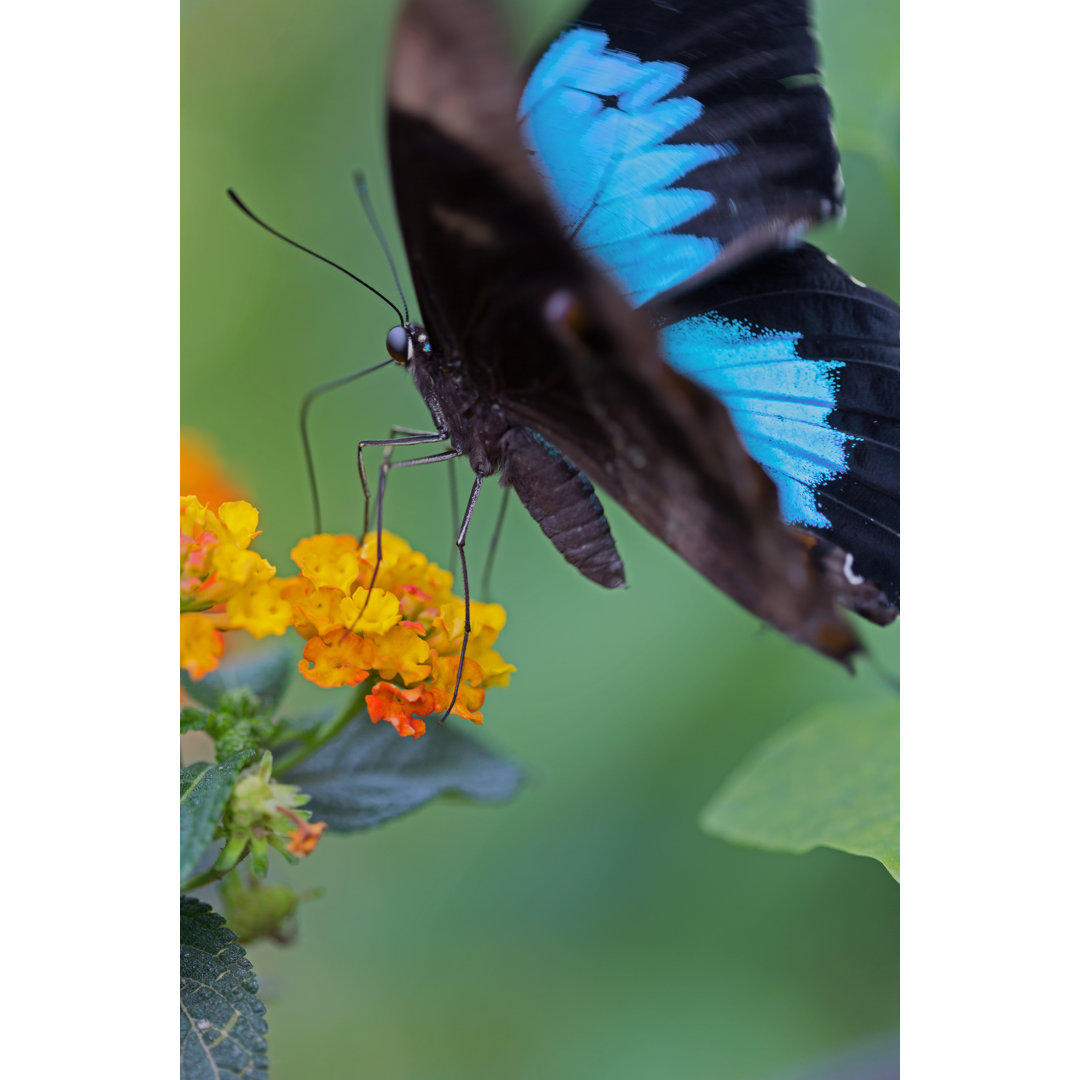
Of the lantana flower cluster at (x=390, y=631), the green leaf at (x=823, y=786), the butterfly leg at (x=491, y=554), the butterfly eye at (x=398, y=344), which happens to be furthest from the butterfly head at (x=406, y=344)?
the green leaf at (x=823, y=786)

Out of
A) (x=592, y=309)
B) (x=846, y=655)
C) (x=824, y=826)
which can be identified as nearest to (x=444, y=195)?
(x=592, y=309)

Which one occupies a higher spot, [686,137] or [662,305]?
[686,137]

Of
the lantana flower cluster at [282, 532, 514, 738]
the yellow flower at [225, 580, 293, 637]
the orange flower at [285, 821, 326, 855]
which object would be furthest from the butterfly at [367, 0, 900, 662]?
the orange flower at [285, 821, 326, 855]

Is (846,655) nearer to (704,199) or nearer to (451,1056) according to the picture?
(704,199)

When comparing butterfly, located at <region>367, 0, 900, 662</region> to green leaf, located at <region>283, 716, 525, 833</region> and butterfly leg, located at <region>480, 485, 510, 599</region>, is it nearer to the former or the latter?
green leaf, located at <region>283, 716, 525, 833</region>

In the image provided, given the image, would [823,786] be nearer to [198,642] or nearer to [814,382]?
[814,382]

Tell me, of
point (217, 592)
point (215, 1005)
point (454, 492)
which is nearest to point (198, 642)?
point (217, 592)
